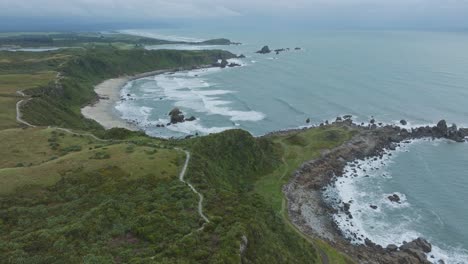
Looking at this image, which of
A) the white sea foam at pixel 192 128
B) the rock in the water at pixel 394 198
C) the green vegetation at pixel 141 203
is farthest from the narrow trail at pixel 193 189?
the white sea foam at pixel 192 128

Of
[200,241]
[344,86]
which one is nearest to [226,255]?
[200,241]

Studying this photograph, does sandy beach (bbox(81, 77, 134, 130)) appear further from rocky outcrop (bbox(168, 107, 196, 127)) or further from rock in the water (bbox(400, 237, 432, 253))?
rock in the water (bbox(400, 237, 432, 253))

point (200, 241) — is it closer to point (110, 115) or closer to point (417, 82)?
point (110, 115)

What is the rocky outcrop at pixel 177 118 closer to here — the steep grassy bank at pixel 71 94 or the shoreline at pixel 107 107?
the shoreline at pixel 107 107

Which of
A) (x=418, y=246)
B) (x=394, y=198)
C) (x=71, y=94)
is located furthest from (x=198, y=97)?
(x=418, y=246)

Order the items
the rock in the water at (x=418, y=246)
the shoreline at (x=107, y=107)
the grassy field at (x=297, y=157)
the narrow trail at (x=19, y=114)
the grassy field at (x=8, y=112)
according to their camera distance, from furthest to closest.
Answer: the shoreline at (x=107, y=107) < the narrow trail at (x=19, y=114) < the grassy field at (x=8, y=112) < the rock in the water at (x=418, y=246) < the grassy field at (x=297, y=157)

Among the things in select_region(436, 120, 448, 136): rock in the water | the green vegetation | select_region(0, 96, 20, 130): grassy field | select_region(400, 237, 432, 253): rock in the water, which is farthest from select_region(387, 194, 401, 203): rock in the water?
select_region(0, 96, 20, 130): grassy field
